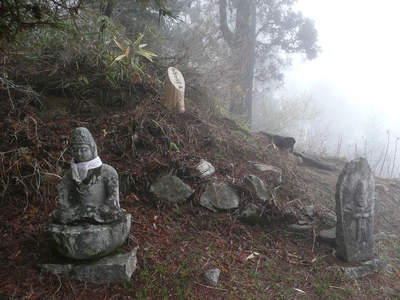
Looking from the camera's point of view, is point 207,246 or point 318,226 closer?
point 207,246

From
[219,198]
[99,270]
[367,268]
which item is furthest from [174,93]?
[367,268]

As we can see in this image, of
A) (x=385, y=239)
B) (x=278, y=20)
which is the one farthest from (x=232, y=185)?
(x=278, y=20)

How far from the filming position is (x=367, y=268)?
141 inches

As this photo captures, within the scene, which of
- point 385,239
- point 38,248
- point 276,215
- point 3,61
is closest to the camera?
point 38,248

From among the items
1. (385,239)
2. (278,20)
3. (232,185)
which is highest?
(278,20)

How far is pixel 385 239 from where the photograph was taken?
4699 mm

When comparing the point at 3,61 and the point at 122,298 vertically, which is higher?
the point at 3,61

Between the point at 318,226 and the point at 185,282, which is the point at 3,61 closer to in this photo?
the point at 185,282

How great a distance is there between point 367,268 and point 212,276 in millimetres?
2083

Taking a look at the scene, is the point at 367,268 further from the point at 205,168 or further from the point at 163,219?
the point at 163,219

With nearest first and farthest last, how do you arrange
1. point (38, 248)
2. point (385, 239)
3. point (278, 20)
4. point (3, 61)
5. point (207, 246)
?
point (38, 248)
point (207, 246)
point (3, 61)
point (385, 239)
point (278, 20)

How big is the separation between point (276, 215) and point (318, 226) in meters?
0.67

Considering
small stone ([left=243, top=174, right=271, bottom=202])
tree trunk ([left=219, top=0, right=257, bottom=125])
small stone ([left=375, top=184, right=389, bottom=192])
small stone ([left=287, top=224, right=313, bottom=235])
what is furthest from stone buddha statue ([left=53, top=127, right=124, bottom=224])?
tree trunk ([left=219, top=0, right=257, bottom=125])

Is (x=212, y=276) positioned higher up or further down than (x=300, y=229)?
further down
